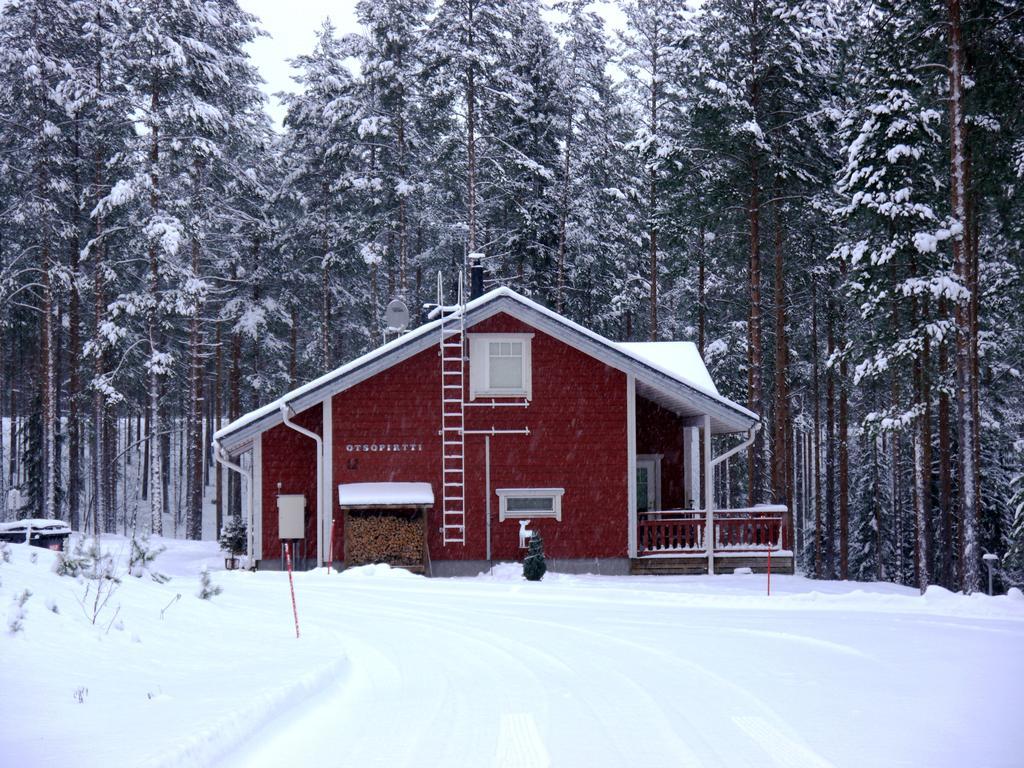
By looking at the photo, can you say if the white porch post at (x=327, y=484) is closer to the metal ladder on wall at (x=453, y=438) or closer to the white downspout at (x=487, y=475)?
the metal ladder on wall at (x=453, y=438)

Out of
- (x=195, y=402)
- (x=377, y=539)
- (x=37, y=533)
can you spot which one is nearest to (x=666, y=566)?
(x=377, y=539)

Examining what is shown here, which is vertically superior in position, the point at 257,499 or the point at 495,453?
the point at 495,453

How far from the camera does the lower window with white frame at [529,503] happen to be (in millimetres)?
24531

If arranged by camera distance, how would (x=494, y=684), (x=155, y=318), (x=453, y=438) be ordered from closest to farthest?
(x=494, y=684) → (x=453, y=438) → (x=155, y=318)

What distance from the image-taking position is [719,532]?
82.4 feet

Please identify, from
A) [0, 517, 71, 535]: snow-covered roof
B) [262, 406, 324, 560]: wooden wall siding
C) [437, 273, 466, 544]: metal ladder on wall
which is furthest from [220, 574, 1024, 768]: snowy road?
[0, 517, 71, 535]: snow-covered roof

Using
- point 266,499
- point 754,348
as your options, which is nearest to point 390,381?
point 266,499

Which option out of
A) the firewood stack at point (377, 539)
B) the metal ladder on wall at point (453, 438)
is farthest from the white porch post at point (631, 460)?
the firewood stack at point (377, 539)

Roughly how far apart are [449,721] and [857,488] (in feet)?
145

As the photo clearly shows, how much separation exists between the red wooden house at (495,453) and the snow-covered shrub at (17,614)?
1438 centimetres

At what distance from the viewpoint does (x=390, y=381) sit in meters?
24.4

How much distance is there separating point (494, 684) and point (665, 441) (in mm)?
17463

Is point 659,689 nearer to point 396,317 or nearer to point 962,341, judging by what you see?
point 962,341

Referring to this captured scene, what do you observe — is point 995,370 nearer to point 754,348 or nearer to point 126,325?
point 754,348
